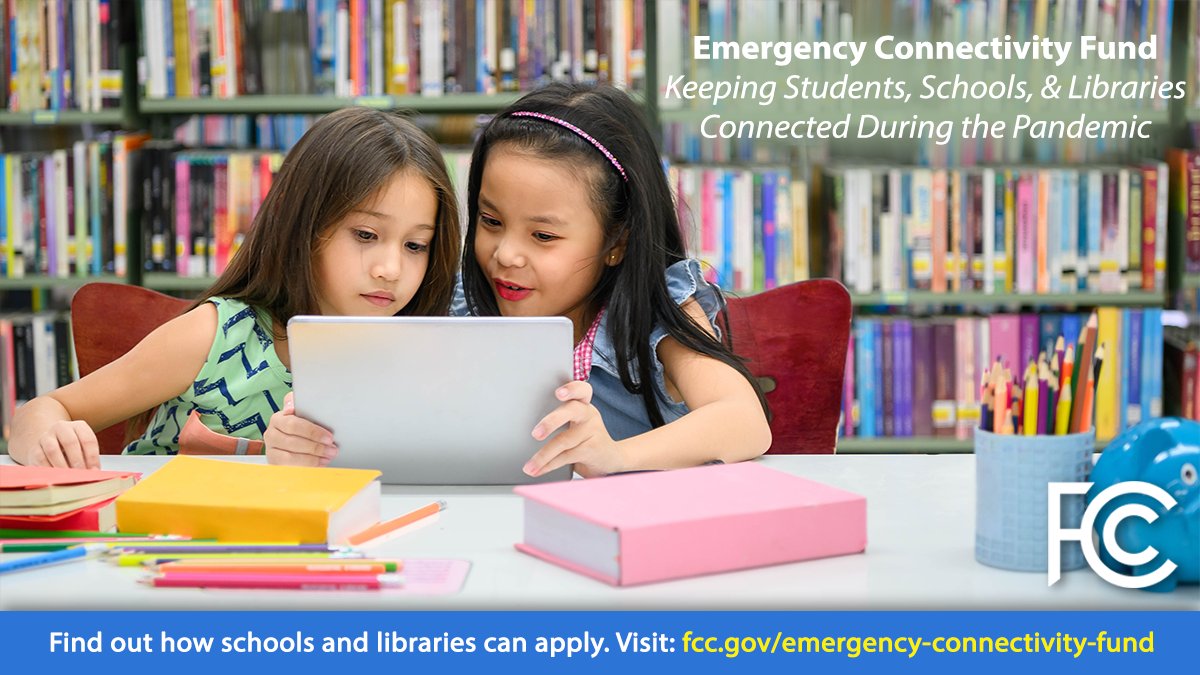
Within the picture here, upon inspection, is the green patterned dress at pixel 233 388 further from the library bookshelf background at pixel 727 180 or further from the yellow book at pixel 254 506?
the library bookshelf background at pixel 727 180

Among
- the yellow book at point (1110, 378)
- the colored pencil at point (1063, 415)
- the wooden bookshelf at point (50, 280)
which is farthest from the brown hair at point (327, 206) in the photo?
the yellow book at point (1110, 378)

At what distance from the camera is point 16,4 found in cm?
282

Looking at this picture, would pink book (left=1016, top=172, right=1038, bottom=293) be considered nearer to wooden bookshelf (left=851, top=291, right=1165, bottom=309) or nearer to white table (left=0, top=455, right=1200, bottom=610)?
wooden bookshelf (left=851, top=291, right=1165, bottom=309)

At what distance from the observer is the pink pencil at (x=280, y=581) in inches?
34.8

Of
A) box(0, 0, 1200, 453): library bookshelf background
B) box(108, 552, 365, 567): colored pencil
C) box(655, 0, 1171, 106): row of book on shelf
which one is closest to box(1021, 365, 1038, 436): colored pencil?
box(108, 552, 365, 567): colored pencil

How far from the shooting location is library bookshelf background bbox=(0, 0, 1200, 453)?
109 inches

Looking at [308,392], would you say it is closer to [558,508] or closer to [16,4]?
[558,508]

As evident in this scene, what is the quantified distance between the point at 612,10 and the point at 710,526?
1999 mm

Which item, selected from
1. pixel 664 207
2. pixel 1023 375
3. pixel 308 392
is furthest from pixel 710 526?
pixel 664 207

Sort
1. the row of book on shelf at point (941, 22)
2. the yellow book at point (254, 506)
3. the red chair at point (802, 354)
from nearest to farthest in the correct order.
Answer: the yellow book at point (254, 506) < the red chair at point (802, 354) < the row of book on shelf at point (941, 22)

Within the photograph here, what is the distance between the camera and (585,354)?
62.9 inches

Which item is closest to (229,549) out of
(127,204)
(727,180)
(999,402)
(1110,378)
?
(999,402)

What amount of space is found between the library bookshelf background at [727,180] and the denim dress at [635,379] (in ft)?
3.50

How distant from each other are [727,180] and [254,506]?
193 centimetres
